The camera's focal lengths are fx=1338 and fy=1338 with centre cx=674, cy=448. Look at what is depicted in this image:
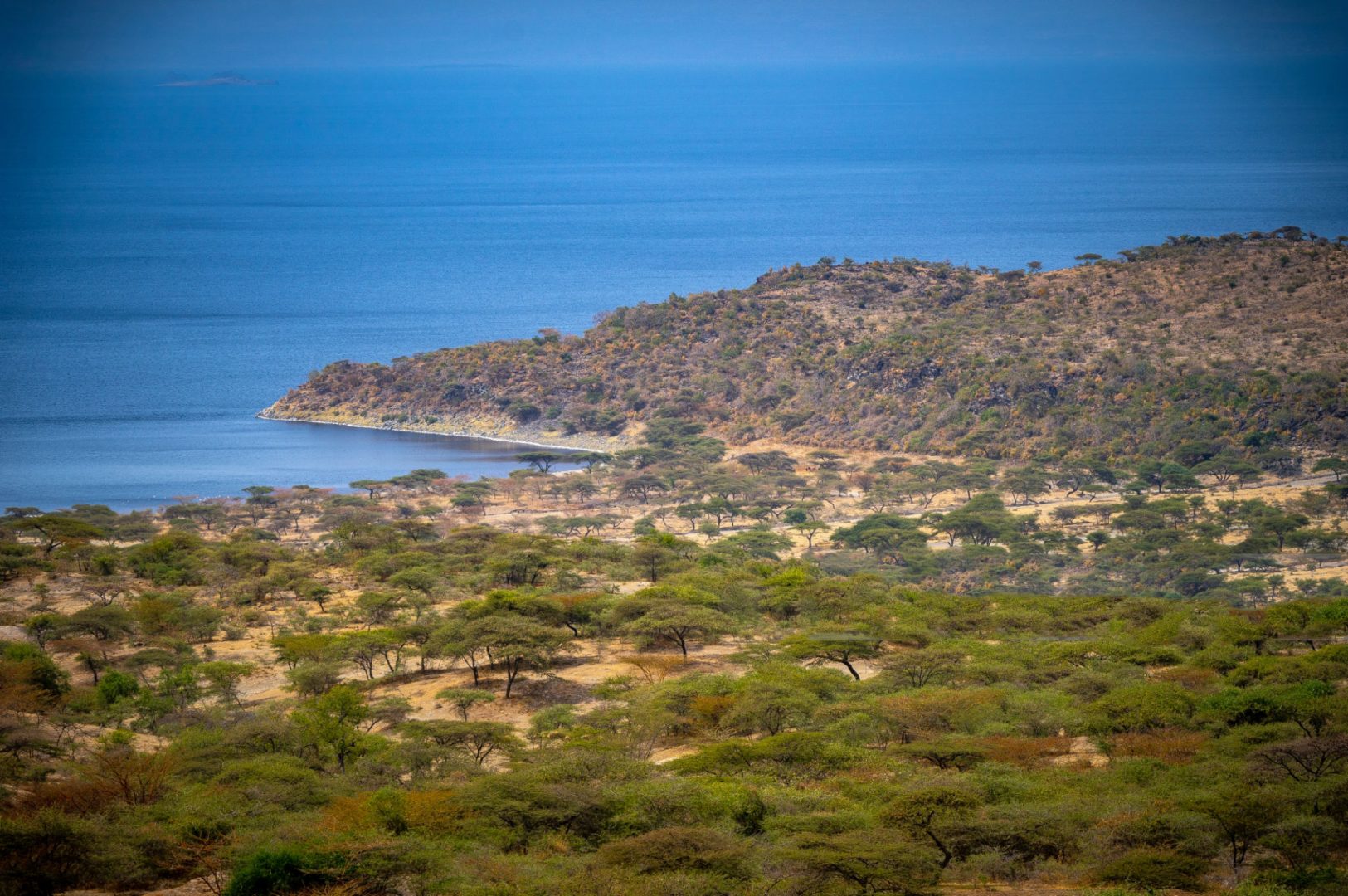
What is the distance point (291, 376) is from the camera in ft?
373

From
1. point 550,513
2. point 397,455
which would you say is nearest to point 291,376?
point 397,455

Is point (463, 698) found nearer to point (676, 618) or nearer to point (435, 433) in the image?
point (676, 618)

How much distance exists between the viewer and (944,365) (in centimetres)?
8619

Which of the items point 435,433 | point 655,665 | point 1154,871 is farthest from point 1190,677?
point 435,433

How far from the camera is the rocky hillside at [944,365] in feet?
255

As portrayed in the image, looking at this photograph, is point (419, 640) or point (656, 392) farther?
point (656, 392)

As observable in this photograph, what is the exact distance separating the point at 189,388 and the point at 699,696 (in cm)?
8933

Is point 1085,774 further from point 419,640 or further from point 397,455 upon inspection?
point 397,455

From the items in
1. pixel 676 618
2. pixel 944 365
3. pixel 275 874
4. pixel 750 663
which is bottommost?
pixel 275 874

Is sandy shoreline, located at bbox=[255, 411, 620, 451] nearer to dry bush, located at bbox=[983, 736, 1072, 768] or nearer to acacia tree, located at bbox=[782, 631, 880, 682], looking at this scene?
acacia tree, located at bbox=[782, 631, 880, 682]

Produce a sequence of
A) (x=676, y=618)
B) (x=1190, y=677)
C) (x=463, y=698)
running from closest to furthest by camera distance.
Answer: (x=1190, y=677), (x=463, y=698), (x=676, y=618)

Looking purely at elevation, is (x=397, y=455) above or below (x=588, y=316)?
below

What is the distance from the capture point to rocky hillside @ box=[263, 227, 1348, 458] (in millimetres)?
77875

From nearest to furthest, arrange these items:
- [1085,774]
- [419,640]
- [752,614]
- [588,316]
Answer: [1085,774]
[419,640]
[752,614]
[588,316]
